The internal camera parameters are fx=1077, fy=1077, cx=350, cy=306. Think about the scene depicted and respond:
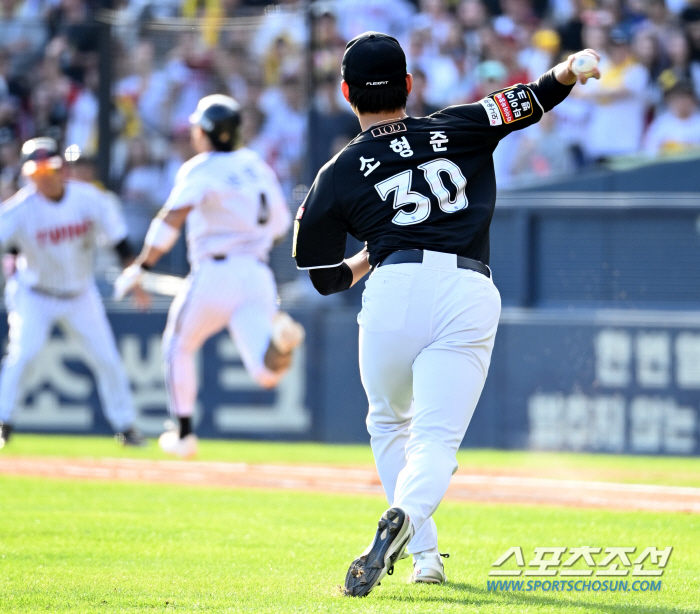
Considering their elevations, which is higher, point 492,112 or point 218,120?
point 218,120

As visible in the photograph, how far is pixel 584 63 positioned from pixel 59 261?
6765 mm

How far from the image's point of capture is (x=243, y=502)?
6.65 metres

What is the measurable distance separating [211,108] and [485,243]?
15.5 feet

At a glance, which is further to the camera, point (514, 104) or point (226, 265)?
point (226, 265)

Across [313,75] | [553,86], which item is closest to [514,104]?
[553,86]

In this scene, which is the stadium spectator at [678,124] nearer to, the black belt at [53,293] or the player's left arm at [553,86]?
the black belt at [53,293]

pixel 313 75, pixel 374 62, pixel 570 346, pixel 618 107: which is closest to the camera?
pixel 374 62

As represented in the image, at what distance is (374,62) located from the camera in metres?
3.92

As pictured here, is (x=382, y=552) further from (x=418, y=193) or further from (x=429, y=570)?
(x=418, y=193)

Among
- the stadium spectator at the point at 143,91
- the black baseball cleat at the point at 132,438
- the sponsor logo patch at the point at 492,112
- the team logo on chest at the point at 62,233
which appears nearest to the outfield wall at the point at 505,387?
the black baseball cleat at the point at 132,438

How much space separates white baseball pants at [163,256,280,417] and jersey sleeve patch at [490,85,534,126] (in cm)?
456

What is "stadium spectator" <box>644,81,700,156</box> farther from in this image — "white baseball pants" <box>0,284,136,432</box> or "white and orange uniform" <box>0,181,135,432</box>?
"white baseball pants" <box>0,284,136,432</box>

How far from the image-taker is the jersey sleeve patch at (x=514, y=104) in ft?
13.1

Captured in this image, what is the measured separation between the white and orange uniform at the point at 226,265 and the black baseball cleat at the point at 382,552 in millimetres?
4889
